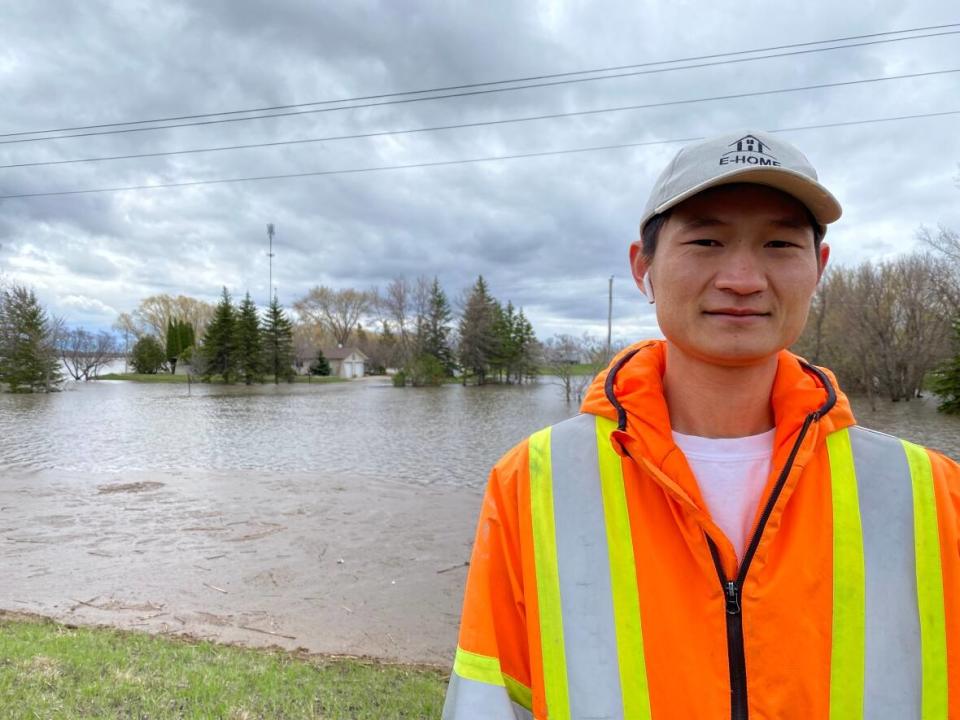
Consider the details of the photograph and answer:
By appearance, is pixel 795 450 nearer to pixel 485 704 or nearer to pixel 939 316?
pixel 485 704

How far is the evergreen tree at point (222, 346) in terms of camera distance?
5394 centimetres

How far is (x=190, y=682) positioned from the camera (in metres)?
3.89

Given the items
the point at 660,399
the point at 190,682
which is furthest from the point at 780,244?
the point at 190,682

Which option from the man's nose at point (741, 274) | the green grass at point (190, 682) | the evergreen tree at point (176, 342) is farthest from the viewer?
the evergreen tree at point (176, 342)

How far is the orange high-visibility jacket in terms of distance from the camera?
1.18 metres

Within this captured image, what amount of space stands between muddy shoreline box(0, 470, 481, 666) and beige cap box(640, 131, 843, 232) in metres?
4.77

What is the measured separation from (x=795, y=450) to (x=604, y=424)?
1.43ft

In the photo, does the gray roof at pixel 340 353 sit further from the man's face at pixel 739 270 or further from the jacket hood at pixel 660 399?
the man's face at pixel 739 270

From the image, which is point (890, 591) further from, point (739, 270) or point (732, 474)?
point (739, 270)

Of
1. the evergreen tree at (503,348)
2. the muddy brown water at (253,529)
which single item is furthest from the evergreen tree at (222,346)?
the muddy brown water at (253,529)

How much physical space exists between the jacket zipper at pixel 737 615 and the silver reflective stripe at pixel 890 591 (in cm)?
21

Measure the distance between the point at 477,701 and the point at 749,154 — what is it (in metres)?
1.35

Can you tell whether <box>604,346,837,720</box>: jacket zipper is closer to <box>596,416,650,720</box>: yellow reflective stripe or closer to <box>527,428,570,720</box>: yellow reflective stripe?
<box>596,416,650,720</box>: yellow reflective stripe

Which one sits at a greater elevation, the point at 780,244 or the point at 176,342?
the point at 176,342
